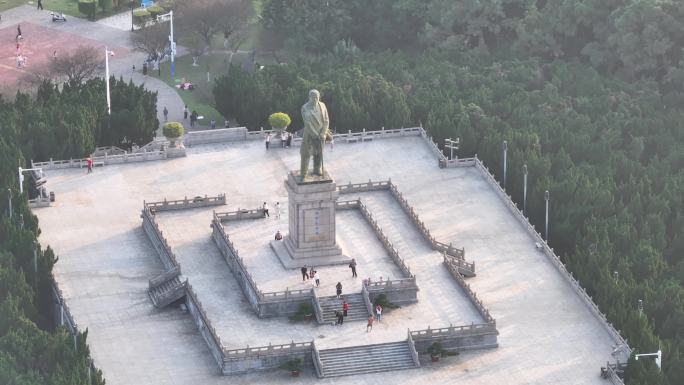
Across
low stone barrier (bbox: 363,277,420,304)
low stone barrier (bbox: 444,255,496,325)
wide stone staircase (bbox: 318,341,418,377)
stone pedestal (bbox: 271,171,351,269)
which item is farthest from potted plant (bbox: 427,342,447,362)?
stone pedestal (bbox: 271,171,351,269)

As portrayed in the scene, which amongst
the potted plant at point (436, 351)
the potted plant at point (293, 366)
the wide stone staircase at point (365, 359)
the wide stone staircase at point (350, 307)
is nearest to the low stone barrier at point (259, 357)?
the potted plant at point (293, 366)

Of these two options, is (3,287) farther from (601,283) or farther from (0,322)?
(601,283)

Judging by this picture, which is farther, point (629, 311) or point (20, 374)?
point (629, 311)

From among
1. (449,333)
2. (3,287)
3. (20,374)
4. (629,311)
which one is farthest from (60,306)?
(629,311)

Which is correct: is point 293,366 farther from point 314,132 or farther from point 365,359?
point 314,132

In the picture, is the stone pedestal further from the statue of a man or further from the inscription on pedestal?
the statue of a man

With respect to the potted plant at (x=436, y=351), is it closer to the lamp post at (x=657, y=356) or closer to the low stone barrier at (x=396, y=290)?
the low stone barrier at (x=396, y=290)

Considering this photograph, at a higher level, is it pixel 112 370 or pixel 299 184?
pixel 299 184
